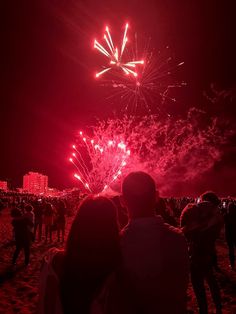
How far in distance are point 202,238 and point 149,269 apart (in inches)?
116

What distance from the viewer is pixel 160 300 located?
2080mm

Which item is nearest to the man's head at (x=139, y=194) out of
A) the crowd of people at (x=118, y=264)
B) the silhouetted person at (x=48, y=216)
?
the crowd of people at (x=118, y=264)

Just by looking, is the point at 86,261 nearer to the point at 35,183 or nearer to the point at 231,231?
the point at 231,231

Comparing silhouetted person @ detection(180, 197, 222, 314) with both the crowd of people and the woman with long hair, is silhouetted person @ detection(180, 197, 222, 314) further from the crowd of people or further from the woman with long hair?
the woman with long hair

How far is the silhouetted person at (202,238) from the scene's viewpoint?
187 inches

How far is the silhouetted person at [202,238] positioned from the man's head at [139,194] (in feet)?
8.79

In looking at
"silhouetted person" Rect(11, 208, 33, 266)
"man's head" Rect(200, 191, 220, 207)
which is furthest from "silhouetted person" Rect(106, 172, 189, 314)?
"silhouetted person" Rect(11, 208, 33, 266)

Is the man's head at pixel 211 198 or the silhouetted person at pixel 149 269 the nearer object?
the silhouetted person at pixel 149 269

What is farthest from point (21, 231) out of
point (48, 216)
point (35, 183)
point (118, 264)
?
point (35, 183)

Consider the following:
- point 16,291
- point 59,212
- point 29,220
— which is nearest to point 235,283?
point 16,291

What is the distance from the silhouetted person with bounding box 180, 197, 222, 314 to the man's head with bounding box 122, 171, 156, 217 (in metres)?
2.68

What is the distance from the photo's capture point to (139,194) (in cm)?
236

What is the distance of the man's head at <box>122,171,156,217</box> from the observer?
2316 millimetres

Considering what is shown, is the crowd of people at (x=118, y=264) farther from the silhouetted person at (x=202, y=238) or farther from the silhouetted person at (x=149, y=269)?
the silhouetted person at (x=202, y=238)
